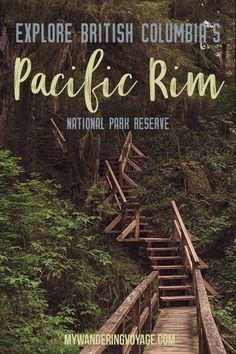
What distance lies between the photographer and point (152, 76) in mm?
10414

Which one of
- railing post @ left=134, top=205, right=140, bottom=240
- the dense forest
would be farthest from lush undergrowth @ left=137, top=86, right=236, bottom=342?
railing post @ left=134, top=205, right=140, bottom=240

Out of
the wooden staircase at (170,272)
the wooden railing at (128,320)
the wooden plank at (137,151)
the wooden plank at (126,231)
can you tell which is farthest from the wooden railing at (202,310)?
the wooden plank at (137,151)

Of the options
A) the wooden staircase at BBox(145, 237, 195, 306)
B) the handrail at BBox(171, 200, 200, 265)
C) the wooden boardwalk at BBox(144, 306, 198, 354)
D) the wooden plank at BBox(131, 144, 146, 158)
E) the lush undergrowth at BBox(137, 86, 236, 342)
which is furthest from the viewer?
the wooden plank at BBox(131, 144, 146, 158)

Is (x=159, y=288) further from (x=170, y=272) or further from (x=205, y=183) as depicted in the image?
(x=205, y=183)

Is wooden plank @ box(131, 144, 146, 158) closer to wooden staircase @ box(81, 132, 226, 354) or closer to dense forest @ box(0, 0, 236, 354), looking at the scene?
wooden staircase @ box(81, 132, 226, 354)

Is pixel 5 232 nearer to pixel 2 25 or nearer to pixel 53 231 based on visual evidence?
pixel 53 231

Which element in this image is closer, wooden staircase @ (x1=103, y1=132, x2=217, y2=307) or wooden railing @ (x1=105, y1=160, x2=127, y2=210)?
wooden staircase @ (x1=103, y1=132, x2=217, y2=307)

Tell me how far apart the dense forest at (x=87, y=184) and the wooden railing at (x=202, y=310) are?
1102 millimetres

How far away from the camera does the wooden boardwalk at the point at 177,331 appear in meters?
6.30

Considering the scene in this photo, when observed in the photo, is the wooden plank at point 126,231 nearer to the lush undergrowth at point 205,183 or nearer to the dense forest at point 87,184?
the dense forest at point 87,184

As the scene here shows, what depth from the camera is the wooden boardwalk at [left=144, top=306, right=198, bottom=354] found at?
630cm

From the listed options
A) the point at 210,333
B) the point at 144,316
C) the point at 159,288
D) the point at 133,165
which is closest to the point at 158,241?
the point at 159,288

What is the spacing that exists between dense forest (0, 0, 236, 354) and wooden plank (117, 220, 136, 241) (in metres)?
0.43

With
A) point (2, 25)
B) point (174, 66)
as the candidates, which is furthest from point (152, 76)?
point (2, 25)
